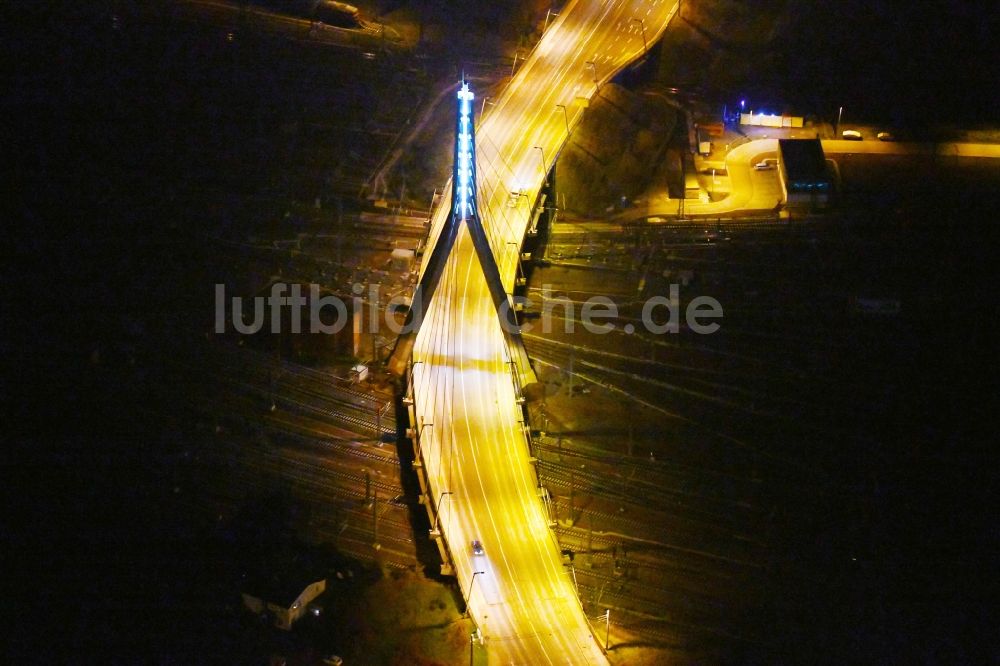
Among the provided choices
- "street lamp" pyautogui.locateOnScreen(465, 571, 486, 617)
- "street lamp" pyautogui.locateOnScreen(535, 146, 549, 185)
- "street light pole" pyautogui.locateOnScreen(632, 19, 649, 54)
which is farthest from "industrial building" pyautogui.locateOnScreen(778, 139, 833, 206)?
"street lamp" pyautogui.locateOnScreen(465, 571, 486, 617)

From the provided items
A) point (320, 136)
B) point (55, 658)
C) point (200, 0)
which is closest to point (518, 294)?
point (320, 136)

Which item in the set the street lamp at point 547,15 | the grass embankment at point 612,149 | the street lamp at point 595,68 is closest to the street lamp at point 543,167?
the grass embankment at point 612,149

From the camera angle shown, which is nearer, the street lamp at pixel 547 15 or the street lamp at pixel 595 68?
the street lamp at pixel 595 68

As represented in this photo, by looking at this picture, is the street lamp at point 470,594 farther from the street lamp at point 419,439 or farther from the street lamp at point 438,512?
the street lamp at point 419,439

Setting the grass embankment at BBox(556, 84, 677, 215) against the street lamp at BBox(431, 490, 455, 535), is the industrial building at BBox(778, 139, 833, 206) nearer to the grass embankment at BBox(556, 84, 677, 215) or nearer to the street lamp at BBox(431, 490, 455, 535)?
the grass embankment at BBox(556, 84, 677, 215)

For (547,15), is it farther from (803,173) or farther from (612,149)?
(803,173)

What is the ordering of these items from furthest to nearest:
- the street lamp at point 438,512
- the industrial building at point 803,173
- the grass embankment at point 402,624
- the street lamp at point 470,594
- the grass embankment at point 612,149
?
the grass embankment at point 612,149 → the industrial building at point 803,173 → the street lamp at point 438,512 → the street lamp at point 470,594 → the grass embankment at point 402,624

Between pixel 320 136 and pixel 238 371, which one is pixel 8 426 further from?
pixel 320 136

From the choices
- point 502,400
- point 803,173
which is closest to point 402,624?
point 502,400
